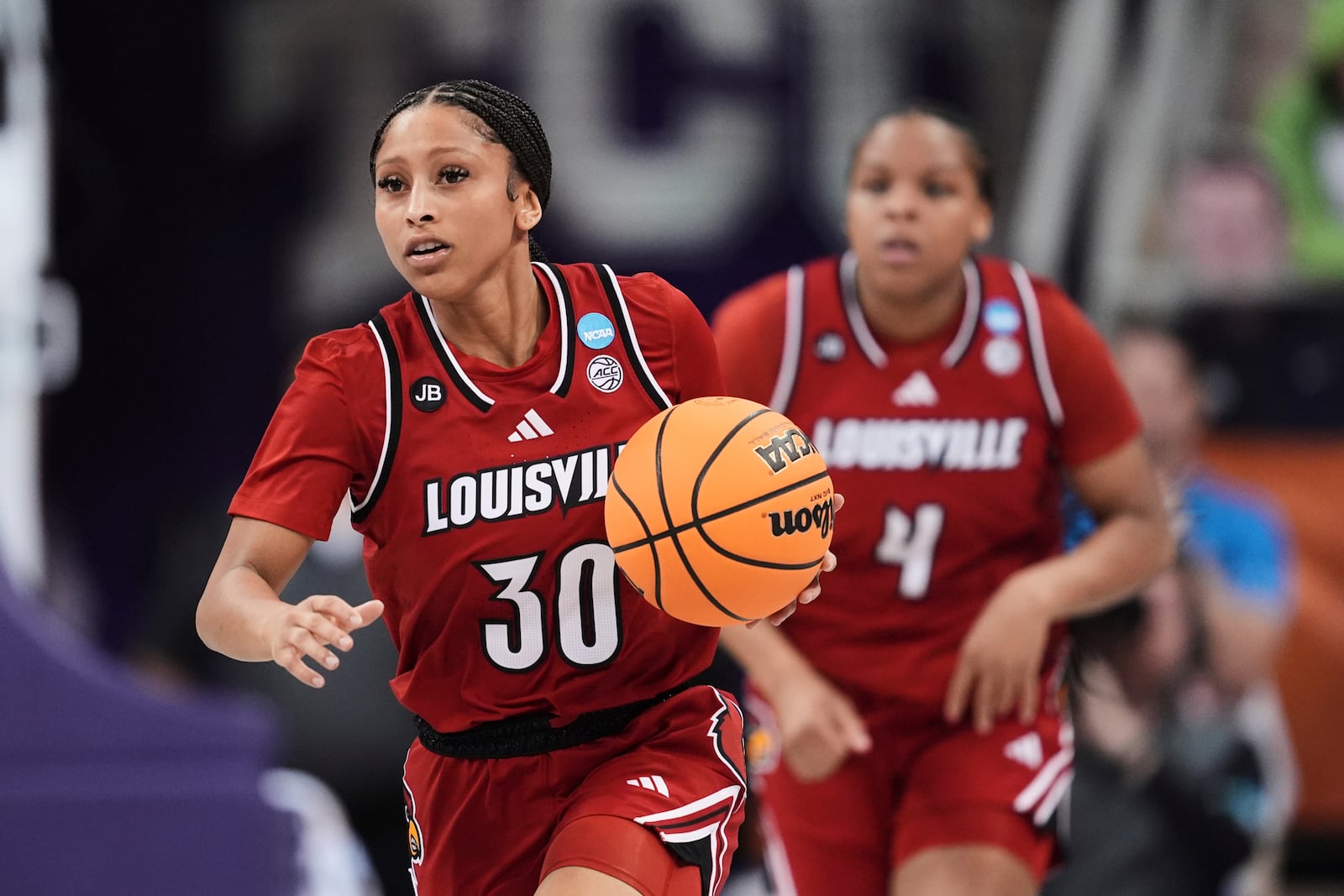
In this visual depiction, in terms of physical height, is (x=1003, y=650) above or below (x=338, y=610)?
below

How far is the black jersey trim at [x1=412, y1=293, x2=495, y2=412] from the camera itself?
3070 millimetres

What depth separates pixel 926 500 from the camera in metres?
4.06

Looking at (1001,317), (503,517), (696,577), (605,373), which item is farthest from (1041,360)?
(503,517)

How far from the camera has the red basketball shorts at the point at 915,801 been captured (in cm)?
388

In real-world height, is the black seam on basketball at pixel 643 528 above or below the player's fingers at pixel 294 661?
above

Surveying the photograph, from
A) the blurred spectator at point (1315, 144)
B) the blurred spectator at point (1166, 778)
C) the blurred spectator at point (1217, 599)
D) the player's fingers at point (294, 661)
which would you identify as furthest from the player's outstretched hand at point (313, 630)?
the blurred spectator at point (1315, 144)

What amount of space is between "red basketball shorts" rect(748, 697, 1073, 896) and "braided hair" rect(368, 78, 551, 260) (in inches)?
64.8

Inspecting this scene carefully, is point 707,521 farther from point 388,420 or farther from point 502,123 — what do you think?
point 502,123

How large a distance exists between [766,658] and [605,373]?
106cm

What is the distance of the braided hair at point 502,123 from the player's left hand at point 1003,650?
4.79ft

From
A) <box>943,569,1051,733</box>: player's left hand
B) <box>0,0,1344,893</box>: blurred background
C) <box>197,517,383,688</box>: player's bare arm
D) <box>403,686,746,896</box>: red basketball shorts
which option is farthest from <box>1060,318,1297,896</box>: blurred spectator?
<box>197,517,383,688</box>: player's bare arm

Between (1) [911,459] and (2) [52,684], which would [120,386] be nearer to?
(2) [52,684]

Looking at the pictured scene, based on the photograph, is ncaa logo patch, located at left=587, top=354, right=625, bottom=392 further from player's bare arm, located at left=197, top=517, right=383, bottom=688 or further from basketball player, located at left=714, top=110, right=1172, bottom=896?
basketball player, located at left=714, top=110, right=1172, bottom=896

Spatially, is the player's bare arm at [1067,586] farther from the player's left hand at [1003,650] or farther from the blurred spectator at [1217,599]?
the blurred spectator at [1217,599]
